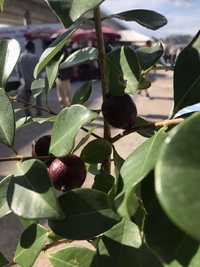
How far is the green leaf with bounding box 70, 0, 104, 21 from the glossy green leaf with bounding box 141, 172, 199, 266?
0.46 ft

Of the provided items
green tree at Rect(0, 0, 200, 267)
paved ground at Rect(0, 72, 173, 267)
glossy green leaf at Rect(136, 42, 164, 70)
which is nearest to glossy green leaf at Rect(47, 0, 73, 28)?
green tree at Rect(0, 0, 200, 267)

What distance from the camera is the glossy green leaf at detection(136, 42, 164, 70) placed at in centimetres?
64

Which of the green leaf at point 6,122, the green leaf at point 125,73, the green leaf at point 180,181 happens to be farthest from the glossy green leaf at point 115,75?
the green leaf at point 180,181

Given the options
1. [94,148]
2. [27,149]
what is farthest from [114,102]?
[27,149]

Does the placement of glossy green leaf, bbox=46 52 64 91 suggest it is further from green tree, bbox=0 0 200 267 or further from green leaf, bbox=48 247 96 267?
green leaf, bbox=48 247 96 267

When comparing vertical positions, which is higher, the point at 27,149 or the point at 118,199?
the point at 118,199

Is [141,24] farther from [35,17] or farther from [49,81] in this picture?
[35,17]

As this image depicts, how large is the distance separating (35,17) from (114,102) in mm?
23922

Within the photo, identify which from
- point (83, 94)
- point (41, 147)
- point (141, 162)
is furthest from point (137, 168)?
point (83, 94)

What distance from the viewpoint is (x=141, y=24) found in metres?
0.58

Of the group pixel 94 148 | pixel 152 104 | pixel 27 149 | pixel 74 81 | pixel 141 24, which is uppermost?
pixel 141 24

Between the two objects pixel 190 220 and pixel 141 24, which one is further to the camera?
pixel 141 24

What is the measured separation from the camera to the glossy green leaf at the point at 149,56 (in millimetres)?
645

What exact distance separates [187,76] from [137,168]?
0.14 m
